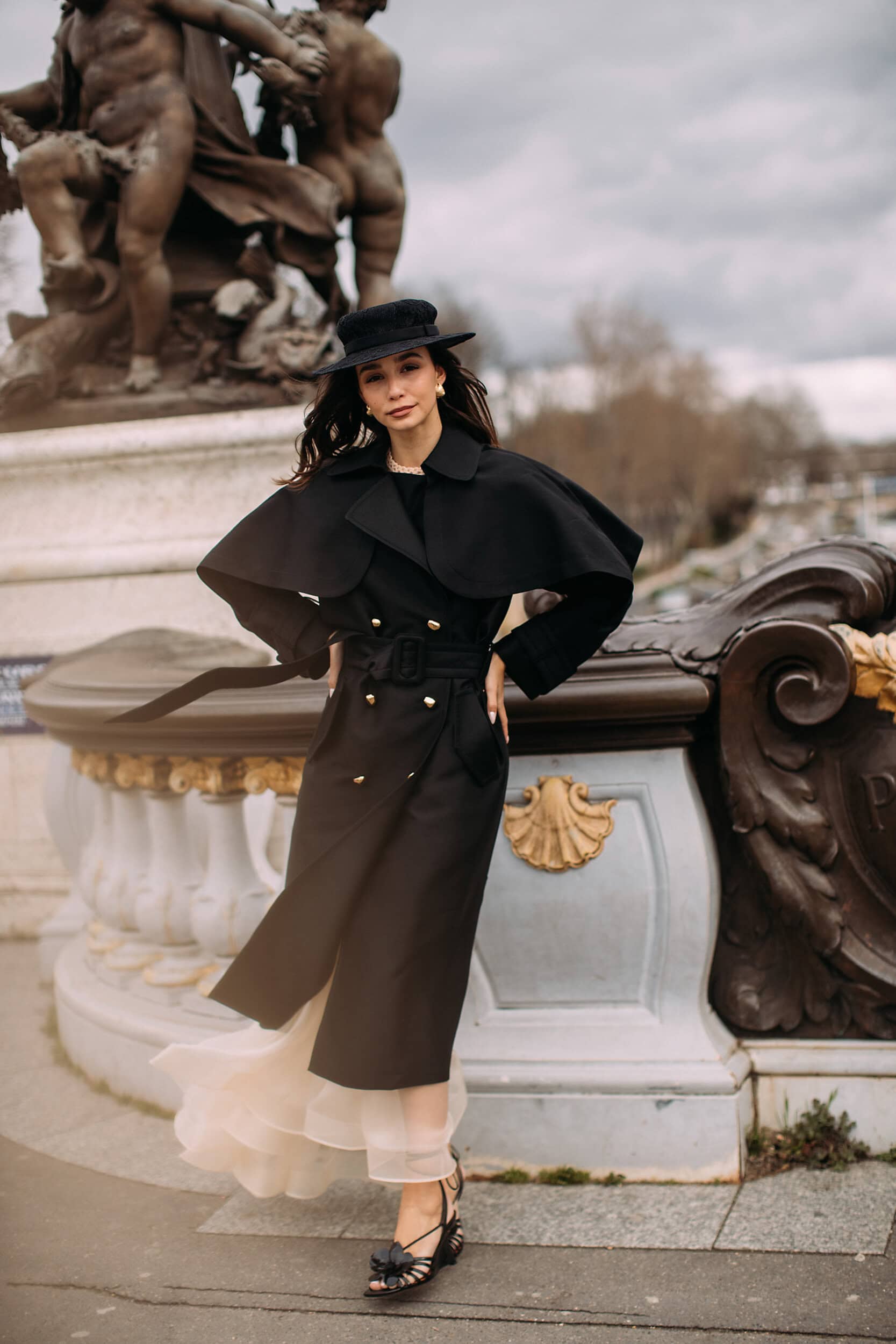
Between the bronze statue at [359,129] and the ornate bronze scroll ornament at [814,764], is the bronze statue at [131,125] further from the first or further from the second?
the ornate bronze scroll ornament at [814,764]

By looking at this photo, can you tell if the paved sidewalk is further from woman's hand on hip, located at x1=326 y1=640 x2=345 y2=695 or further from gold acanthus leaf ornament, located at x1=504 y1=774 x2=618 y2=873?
woman's hand on hip, located at x1=326 y1=640 x2=345 y2=695

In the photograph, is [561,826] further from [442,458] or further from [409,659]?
[442,458]

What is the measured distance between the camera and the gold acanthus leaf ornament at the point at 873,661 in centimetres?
291

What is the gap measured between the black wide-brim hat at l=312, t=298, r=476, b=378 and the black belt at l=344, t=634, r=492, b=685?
553mm

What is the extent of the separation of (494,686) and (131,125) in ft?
14.5

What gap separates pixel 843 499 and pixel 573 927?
15779cm

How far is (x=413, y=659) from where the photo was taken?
258cm

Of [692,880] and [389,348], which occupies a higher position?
[389,348]

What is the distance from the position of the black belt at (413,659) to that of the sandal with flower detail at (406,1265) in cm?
106

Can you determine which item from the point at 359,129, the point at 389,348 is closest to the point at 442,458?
the point at 389,348

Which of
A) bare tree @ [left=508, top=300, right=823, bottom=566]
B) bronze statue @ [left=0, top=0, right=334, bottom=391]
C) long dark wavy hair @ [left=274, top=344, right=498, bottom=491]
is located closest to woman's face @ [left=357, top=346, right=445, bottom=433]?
long dark wavy hair @ [left=274, top=344, right=498, bottom=491]

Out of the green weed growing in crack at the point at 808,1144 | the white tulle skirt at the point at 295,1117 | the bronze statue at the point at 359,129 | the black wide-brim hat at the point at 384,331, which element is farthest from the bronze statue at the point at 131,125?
the green weed growing in crack at the point at 808,1144

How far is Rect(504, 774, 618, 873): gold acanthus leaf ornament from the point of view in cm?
310

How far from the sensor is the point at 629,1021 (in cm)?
311
